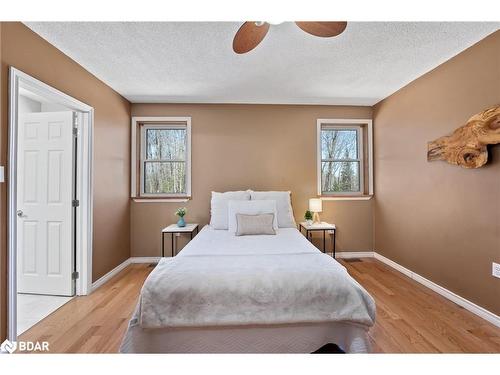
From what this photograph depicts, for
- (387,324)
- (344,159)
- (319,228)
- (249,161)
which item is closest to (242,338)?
(387,324)

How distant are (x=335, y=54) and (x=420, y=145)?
1.56m

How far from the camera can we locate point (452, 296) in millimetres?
2516

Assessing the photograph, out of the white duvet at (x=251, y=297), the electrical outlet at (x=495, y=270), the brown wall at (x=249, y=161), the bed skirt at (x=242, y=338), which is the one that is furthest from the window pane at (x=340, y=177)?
the bed skirt at (x=242, y=338)

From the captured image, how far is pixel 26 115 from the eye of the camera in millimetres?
2730

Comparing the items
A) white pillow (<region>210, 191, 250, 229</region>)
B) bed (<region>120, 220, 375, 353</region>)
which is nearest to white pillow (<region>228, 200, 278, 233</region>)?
white pillow (<region>210, 191, 250, 229</region>)

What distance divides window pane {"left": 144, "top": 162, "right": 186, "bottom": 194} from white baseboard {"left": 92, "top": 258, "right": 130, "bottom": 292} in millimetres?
1140

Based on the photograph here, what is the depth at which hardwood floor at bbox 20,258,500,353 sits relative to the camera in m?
1.80

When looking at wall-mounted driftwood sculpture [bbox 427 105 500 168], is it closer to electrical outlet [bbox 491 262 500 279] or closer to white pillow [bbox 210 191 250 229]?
electrical outlet [bbox 491 262 500 279]

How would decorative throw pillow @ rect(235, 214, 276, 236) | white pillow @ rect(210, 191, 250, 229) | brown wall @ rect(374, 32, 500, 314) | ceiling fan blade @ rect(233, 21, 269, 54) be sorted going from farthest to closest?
white pillow @ rect(210, 191, 250, 229), decorative throw pillow @ rect(235, 214, 276, 236), brown wall @ rect(374, 32, 500, 314), ceiling fan blade @ rect(233, 21, 269, 54)

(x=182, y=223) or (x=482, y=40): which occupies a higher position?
(x=482, y=40)
